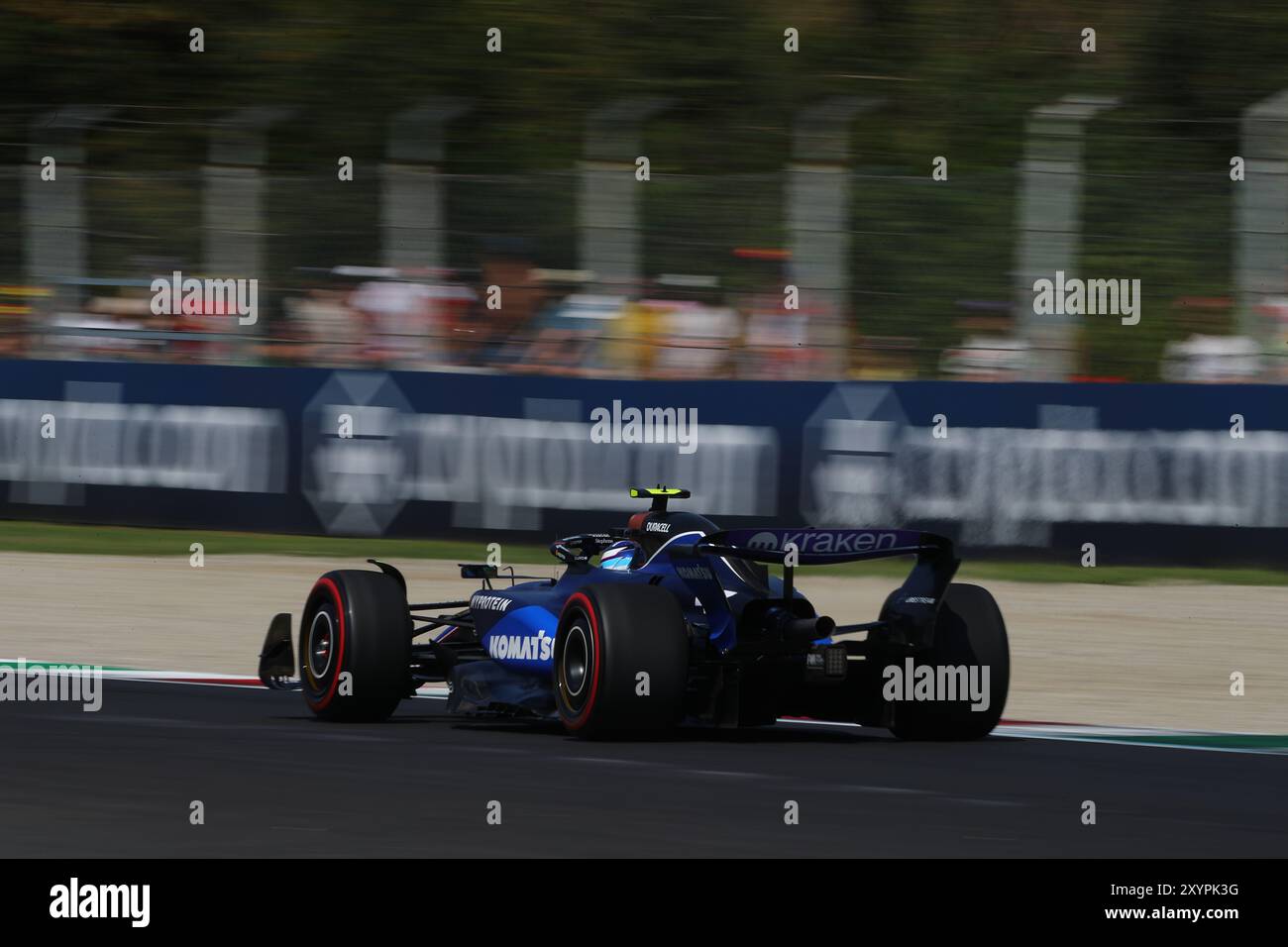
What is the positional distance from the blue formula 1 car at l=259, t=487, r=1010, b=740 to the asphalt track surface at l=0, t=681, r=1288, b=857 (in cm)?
16

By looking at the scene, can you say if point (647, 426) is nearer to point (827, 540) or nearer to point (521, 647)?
point (521, 647)

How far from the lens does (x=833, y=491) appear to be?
655 inches

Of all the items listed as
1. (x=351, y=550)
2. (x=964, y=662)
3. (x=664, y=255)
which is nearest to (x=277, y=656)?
(x=964, y=662)

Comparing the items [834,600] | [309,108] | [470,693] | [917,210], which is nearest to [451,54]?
[309,108]

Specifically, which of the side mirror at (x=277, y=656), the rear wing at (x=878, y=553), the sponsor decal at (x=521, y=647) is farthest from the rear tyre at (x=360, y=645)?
the rear wing at (x=878, y=553)

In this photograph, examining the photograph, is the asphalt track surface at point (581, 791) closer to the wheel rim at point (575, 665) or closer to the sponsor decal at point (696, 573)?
the wheel rim at point (575, 665)

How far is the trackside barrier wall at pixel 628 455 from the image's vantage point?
16109 millimetres

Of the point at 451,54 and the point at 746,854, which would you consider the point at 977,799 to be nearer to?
the point at 746,854

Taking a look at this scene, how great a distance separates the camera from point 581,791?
7.63 metres

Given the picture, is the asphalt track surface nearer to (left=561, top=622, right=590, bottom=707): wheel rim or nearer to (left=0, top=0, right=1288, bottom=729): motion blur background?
(left=561, top=622, right=590, bottom=707): wheel rim

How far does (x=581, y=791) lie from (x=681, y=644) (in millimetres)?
1196

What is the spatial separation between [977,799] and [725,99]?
2269 centimetres

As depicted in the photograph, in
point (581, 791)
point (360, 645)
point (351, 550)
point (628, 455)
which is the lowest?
point (581, 791)

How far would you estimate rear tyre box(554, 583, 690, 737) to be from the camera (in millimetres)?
8609
